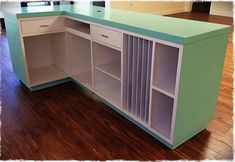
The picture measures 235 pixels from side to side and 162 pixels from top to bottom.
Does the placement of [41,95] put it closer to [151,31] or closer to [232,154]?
[151,31]

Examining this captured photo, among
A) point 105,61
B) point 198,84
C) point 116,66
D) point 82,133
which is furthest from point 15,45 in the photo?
point 198,84

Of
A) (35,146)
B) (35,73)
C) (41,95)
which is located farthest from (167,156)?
(35,73)

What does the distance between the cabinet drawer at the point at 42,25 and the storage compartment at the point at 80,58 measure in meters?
0.15

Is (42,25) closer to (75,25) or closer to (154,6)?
(75,25)

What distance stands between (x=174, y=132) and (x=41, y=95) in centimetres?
139

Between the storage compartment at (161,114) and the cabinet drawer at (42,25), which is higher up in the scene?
the cabinet drawer at (42,25)

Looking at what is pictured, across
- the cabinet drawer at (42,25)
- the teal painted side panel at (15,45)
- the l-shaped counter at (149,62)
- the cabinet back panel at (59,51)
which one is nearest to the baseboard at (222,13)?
the l-shaped counter at (149,62)

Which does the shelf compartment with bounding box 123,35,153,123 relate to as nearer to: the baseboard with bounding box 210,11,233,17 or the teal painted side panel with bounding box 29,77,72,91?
the teal painted side panel with bounding box 29,77,72,91

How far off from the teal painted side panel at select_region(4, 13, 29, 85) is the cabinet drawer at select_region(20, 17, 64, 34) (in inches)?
3.0

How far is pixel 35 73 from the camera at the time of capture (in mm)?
2527

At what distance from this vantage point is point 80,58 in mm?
2422


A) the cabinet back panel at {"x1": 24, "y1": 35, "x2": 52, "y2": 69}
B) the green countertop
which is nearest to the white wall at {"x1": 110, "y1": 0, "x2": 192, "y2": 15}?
the cabinet back panel at {"x1": 24, "y1": 35, "x2": 52, "y2": 69}

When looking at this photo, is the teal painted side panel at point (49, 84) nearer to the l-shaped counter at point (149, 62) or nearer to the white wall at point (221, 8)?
the l-shaped counter at point (149, 62)

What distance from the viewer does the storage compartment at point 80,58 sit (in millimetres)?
2324
